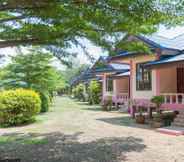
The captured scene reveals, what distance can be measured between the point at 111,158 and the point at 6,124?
8.89 metres

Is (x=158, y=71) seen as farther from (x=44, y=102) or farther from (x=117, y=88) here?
(x=117, y=88)

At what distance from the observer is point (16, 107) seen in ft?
48.0

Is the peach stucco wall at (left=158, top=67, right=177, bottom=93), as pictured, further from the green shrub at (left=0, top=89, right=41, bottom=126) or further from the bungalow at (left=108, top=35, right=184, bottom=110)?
the green shrub at (left=0, top=89, right=41, bottom=126)

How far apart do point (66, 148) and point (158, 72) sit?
891 cm

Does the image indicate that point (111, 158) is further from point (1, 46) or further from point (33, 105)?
point (33, 105)

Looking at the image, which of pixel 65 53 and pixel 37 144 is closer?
pixel 65 53

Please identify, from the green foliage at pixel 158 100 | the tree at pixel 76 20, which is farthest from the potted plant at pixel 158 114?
the tree at pixel 76 20

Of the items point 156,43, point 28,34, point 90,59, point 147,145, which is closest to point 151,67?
point 156,43

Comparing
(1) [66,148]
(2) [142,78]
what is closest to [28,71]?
(2) [142,78]

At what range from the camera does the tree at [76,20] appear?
192 inches

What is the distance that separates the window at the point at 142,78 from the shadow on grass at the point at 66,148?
6.84 m

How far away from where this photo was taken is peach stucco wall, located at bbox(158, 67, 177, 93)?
15.8 metres

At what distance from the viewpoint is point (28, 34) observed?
676cm

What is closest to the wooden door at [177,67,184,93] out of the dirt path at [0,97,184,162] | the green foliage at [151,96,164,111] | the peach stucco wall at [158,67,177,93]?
the peach stucco wall at [158,67,177,93]
